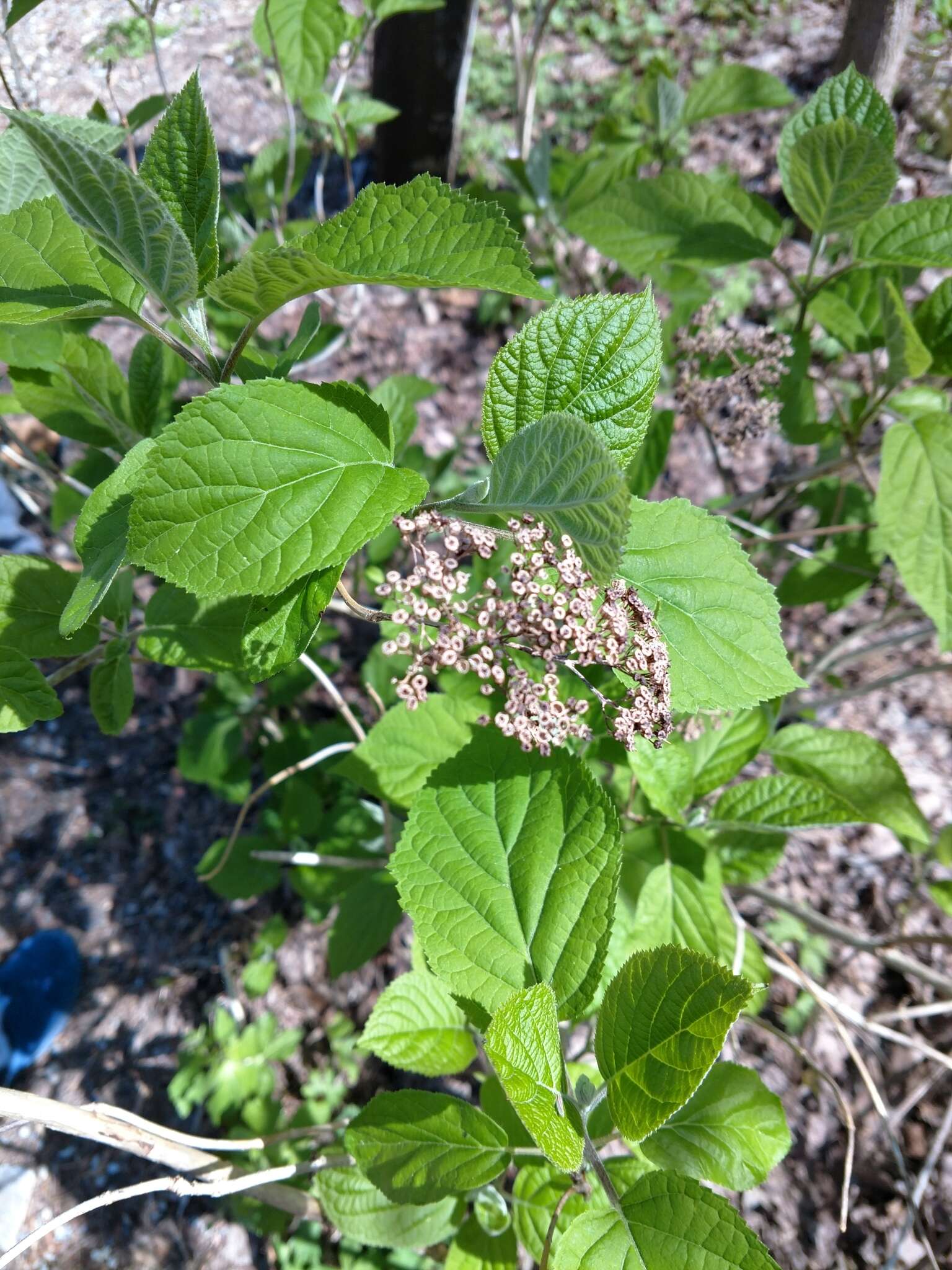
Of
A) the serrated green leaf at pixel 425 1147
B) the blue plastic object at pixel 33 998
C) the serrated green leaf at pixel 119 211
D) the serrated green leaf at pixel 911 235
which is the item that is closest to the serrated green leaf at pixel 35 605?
the serrated green leaf at pixel 119 211

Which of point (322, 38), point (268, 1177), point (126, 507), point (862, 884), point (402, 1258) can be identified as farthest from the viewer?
point (862, 884)

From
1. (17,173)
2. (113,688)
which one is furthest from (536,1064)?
(17,173)

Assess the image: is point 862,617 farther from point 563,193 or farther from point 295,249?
point 295,249

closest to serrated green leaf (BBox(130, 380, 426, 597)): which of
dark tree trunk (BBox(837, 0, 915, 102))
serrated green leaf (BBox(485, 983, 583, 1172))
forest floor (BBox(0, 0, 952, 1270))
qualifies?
serrated green leaf (BBox(485, 983, 583, 1172))

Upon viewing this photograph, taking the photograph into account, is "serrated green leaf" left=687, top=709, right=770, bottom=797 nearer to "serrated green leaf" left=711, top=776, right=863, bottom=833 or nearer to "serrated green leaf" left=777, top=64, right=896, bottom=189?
"serrated green leaf" left=711, top=776, right=863, bottom=833

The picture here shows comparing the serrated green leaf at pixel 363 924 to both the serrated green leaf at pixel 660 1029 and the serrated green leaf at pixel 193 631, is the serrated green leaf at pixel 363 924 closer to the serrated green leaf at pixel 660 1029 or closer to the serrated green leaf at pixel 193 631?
the serrated green leaf at pixel 193 631

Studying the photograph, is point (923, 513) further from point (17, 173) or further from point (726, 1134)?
point (17, 173)

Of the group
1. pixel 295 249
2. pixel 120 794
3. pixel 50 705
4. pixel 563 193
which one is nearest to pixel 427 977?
pixel 50 705
